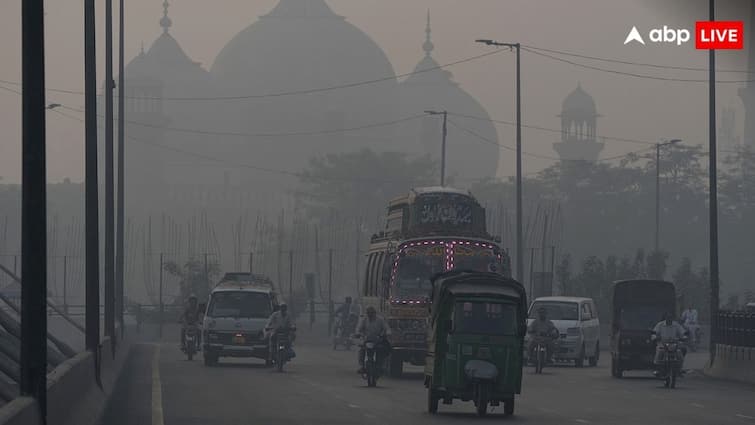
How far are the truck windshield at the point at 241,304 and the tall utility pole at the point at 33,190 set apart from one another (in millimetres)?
21502

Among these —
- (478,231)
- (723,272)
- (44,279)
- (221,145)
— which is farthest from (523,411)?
(221,145)

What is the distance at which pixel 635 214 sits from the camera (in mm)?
110312

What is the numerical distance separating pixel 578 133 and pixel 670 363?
436 ft

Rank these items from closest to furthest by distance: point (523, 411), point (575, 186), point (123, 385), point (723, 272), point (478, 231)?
point (523, 411), point (123, 385), point (478, 231), point (723, 272), point (575, 186)

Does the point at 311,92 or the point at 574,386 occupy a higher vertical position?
the point at 311,92

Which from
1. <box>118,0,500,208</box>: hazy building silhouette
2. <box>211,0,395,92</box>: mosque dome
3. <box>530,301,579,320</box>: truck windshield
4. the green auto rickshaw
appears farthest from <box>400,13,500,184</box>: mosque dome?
the green auto rickshaw

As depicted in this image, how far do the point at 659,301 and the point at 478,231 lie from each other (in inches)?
166

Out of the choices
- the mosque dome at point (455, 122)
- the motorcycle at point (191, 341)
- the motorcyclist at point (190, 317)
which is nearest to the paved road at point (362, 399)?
the motorcycle at point (191, 341)

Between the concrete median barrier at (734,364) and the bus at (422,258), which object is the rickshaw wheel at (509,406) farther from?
the concrete median barrier at (734,364)

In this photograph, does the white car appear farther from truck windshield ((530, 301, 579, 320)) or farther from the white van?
the white van

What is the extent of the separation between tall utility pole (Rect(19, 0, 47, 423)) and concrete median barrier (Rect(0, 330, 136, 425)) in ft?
3.19

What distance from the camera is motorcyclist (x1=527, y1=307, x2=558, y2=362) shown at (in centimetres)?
3719

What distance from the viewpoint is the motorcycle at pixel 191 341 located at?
1587 inches

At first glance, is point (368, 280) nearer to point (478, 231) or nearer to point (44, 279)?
point (478, 231)
